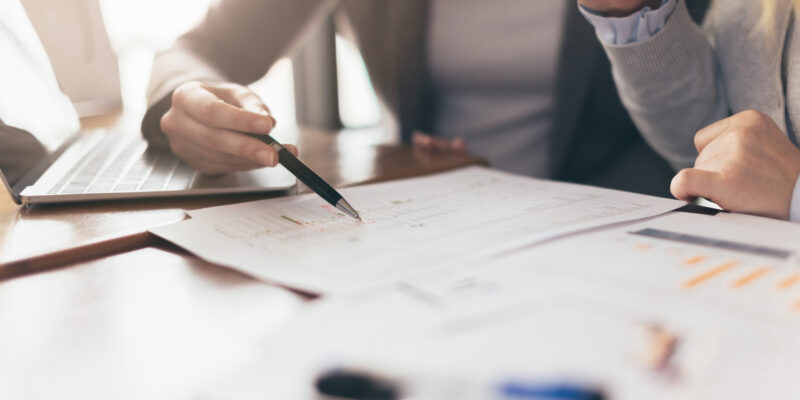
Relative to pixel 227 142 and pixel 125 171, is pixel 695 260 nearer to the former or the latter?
pixel 227 142

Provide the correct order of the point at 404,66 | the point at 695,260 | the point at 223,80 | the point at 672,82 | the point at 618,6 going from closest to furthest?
the point at 695,260 → the point at 618,6 → the point at 672,82 → the point at 223,80 → the point at 404,66

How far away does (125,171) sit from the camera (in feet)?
1.81

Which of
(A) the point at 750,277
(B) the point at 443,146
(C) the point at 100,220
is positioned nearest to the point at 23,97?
(C) the point at 100,220

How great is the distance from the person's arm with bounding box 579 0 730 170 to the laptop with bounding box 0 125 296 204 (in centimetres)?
39

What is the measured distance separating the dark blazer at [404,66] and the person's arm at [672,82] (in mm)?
80

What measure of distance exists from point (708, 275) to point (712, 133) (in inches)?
9.4

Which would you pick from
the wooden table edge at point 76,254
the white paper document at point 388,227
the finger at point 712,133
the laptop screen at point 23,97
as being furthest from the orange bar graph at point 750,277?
the laptop screen at point 23,97

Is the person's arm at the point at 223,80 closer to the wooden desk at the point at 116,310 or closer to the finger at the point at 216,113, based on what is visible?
the finger at the point at 216,113

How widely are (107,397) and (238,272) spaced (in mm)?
120

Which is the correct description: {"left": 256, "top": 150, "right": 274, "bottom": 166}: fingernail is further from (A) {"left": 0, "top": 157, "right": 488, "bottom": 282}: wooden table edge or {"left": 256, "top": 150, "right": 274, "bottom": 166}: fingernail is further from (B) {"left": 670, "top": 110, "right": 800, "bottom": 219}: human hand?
(B) {"left": 670, "top": 110, "right": 800, "bottom": 219}: human hand

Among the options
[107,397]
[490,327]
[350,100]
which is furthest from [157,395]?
[350,100]

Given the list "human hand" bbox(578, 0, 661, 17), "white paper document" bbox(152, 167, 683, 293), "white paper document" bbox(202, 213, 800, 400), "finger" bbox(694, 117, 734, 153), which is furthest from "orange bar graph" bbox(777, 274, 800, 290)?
"human hand" bbox(578, 0, 661, 17)

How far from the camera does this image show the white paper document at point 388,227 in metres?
0.30

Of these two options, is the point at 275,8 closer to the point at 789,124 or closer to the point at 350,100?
the point at 789,124
